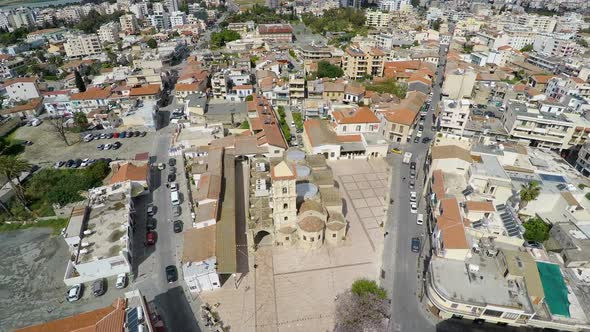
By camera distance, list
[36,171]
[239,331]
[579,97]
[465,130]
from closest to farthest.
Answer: [239,331], [36,171], [465,130], [579,97]

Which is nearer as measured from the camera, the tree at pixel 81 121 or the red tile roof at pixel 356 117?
the red tile roof at pixel 356 117

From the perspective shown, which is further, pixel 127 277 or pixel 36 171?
pixel 36 171

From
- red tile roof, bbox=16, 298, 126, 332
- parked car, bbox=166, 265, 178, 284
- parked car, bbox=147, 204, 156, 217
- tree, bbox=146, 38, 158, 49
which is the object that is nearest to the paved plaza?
parked car, bbox=166, 265, 178, 284

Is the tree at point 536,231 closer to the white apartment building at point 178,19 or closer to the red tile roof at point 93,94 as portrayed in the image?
the red tile roof at point 93,94

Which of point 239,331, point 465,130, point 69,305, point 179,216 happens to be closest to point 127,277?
point 69,305

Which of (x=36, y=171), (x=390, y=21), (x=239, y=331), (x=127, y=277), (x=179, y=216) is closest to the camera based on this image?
(x=239, y=331)

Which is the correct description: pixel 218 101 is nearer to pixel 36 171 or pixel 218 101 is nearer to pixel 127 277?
pixel 36 171

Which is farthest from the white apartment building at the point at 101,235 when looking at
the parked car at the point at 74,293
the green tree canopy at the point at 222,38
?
the green tree canopy at the point at 222,38
